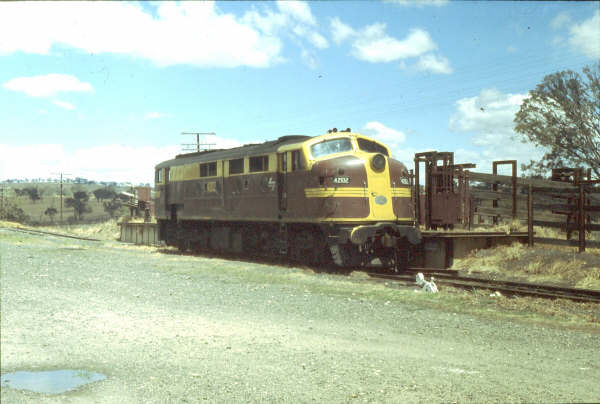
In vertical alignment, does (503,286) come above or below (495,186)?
below

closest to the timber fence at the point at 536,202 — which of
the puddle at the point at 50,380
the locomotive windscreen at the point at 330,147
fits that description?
the locomotive windscreen at the point at 330,147

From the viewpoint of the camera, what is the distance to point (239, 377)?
620cm

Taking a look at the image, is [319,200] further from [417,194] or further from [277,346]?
[277,346]

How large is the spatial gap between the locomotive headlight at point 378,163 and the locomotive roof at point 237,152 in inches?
99.6

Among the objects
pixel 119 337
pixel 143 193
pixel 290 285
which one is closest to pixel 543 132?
pixel 290 285

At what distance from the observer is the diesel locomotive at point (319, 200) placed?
16.1 metres

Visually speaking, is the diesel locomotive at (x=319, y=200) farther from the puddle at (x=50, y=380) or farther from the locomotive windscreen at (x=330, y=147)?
the puddle at (x=50, y=380)

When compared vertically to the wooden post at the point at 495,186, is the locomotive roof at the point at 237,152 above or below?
above

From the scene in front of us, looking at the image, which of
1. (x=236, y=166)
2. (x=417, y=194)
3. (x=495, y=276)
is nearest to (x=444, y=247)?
(x=495, y=276)

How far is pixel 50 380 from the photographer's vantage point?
5680 millimetres

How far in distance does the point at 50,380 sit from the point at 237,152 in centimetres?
1515

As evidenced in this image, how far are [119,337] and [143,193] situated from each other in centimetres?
4473

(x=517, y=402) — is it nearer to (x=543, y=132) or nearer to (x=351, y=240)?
(x=351, y=240)

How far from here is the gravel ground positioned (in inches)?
231
